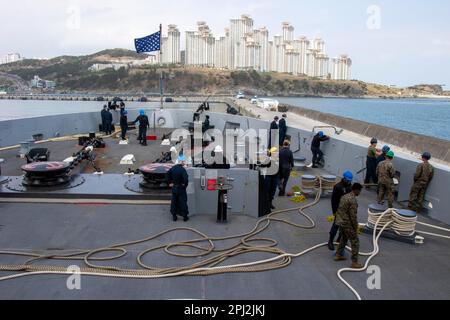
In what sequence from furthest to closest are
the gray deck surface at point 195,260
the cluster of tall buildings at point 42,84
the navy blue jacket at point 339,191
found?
the cluster of tall buildings at point 42,84, the navy blue jacket at point 339,191, the gray deck surface at point 195,260

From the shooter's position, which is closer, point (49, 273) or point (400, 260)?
point (49, 273)

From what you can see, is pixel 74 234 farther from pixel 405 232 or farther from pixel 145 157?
pixel 145 157

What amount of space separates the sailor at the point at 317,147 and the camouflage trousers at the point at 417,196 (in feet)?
17.3

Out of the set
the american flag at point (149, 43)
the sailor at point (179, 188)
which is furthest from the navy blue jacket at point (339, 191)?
the american flag at point (149, 43)

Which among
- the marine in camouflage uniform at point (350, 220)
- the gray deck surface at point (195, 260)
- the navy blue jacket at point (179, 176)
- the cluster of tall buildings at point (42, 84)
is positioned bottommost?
the gray deck surface at point (195, 260)

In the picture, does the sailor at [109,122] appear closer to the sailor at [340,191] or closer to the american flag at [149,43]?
the american flag at [149,43]

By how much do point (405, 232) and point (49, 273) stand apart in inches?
242

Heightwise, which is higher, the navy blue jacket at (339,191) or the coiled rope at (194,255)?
the navy blue jacket at (339,191)

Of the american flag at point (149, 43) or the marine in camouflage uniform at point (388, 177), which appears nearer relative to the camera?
the marine in camouflage uniform at point (388, 177)

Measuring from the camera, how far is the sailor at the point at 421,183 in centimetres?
934

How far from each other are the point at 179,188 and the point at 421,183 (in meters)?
5.42

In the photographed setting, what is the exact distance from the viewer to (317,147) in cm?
1512
